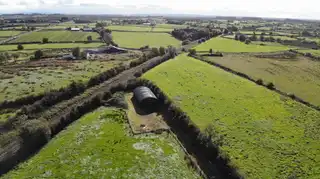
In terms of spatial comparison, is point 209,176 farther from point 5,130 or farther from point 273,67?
point 273,67

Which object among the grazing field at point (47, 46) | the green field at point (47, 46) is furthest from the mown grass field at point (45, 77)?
the green field at point (47, 46)

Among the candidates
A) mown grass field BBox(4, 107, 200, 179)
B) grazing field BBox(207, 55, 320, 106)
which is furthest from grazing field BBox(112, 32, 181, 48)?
mown grass field BBox(4, 107, 200, 179)

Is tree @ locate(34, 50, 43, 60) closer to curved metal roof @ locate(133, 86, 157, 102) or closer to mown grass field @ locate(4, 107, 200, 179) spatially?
curved metal roof @ locate(133, 86, 157, 102)

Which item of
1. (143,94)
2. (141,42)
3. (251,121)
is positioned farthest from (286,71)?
(141,42)

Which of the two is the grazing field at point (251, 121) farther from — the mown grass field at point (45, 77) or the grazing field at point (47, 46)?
the grazing field at point (47, 46)

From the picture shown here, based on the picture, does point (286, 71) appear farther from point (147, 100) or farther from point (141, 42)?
point (141, 42)
